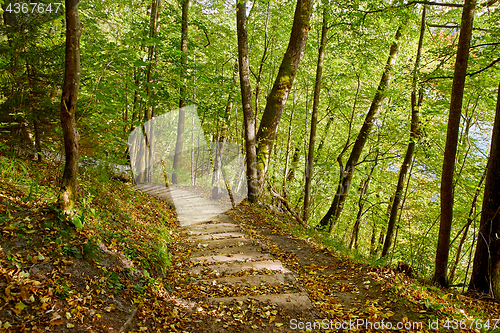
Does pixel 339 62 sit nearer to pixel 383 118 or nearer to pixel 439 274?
pixel 383 118

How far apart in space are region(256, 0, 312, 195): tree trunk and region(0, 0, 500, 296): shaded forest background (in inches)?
20.4

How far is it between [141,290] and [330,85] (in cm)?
1054

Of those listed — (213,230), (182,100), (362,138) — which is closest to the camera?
(213,230)

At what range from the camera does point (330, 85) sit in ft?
37.7

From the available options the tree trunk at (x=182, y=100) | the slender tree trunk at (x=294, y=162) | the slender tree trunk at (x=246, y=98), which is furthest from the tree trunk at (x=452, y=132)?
the slender tree trunk at (x=294, y=162)

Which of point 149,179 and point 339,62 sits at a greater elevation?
point 339,62

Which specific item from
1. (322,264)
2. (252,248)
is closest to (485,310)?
(322,264)

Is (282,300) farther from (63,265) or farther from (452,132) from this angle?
(452,132)

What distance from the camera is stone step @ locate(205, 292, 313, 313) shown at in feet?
11.3

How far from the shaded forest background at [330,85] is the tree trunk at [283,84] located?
20.4 inches

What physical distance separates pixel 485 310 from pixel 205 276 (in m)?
3.94

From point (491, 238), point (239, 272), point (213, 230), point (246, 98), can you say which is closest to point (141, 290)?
point (239, 272)

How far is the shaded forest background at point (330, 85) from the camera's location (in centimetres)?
496

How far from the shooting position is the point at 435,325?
2.87 m
